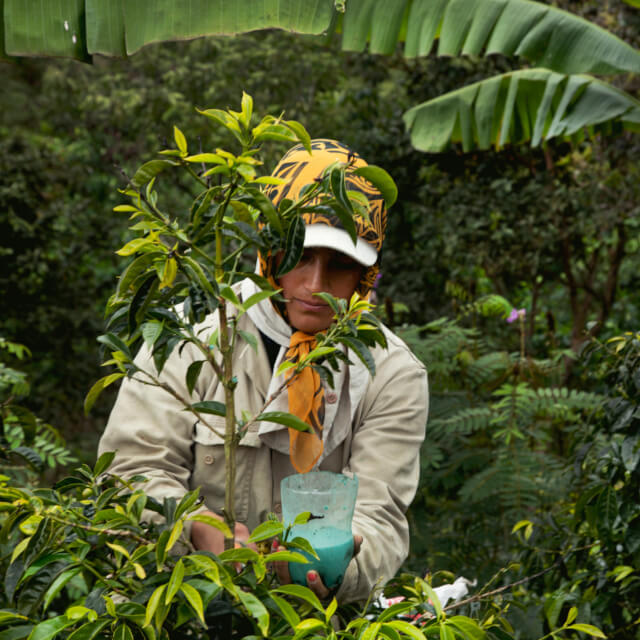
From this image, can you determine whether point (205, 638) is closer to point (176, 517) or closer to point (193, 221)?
point (176, 517)

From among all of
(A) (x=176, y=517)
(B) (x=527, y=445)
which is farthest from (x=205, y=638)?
(B) (x=527, y=445)

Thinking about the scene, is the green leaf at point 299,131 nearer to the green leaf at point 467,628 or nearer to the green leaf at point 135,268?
the green leaf at point 135,268

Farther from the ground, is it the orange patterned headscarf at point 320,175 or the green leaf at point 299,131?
the green leaf at point 299,131

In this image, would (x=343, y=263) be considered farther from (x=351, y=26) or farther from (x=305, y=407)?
(x=351, y=26)

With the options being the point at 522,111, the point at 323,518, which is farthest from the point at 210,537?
the point at 522,111

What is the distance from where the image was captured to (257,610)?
112 centimetres

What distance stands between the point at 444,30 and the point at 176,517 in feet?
10.9

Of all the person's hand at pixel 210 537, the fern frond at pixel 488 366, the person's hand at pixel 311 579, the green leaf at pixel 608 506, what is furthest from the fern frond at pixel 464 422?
the person's hand at pixel 311 579

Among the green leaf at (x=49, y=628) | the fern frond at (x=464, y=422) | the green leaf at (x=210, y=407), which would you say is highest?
the green leaf at (x=210, y=407)

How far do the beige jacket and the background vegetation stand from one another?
1.80 meters

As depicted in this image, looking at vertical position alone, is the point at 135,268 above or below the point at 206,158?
below

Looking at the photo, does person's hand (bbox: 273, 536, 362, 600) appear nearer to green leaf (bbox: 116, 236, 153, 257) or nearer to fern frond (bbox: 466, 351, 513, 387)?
green leaf (bbox: 116, 236, 153, 257)

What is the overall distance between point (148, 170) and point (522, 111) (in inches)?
149

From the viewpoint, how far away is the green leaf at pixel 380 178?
1297 mm
